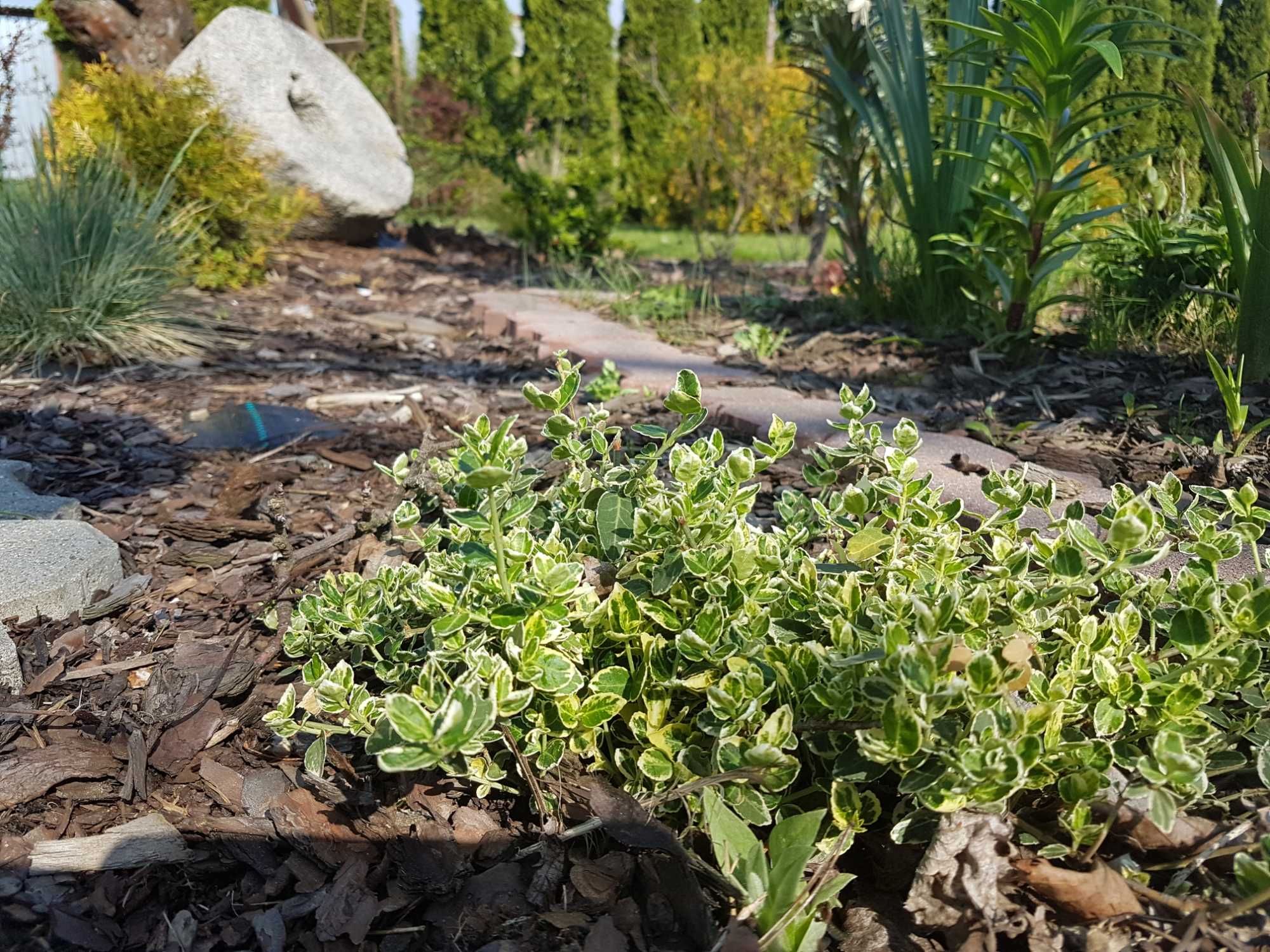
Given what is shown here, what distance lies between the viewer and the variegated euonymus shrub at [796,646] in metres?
1.01

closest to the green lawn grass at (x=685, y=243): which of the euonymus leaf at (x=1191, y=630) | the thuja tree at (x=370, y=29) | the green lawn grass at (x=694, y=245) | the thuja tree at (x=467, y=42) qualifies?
the green lawn grass at (x=694, y=245)

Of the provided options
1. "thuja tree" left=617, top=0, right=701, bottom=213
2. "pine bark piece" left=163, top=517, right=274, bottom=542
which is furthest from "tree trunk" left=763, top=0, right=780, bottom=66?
"pine bark piece" left=163, top=517, right=274, bottom=542

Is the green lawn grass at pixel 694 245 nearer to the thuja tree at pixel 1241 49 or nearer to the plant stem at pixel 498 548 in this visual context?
the thuja tree at pixel 1241 49

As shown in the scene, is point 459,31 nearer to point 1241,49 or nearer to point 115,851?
point 1241,49

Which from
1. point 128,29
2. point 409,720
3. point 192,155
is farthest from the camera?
point 128,29

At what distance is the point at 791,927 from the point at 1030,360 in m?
2.82

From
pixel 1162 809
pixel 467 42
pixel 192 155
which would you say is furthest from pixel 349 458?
pixel 467 42

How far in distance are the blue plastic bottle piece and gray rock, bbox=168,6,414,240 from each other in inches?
152

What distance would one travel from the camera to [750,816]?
3.49ft

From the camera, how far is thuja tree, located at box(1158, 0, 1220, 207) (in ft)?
14.0

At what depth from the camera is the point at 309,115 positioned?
776 cm

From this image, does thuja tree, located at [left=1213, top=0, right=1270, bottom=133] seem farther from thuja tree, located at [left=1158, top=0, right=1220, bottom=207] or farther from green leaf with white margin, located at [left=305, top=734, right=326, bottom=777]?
green leaf with white margin, located at [left=305, top=734, right=326, bottom=777]

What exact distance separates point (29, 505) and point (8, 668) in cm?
80

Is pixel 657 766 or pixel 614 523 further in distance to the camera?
pixel 614 523
